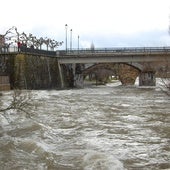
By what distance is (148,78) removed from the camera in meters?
101

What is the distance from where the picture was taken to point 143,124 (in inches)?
1113

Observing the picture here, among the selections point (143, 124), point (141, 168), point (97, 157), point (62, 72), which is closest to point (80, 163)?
point (97, 157)

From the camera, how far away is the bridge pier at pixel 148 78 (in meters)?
99.9

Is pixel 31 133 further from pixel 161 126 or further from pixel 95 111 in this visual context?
pixel 95 111

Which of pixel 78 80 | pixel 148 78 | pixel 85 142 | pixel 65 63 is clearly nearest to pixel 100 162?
pixel 85 142

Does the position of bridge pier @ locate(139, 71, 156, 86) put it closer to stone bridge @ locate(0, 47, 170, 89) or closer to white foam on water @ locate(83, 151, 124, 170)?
stone bridge @ locate(0, 47, 170, 89)

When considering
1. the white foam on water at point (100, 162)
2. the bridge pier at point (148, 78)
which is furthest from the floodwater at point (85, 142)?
the bridge pier at point (148, 78)

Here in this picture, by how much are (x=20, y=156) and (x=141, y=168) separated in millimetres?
4844

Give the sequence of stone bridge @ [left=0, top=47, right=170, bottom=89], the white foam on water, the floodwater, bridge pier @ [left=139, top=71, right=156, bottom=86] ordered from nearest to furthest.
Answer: the white foam on water < the floodwater < stone bridge @ [left=0, top=47, right=170, bottom=89] < bridge pier @ [left=139, top=71, right=156, bottom=86]

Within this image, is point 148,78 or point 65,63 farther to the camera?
point 148,78

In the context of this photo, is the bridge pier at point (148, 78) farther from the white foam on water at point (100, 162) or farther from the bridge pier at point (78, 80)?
the white foam on water at point (100, 162)

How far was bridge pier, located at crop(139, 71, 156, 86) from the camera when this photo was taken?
99.9m

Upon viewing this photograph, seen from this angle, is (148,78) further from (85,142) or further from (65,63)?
(85,142)

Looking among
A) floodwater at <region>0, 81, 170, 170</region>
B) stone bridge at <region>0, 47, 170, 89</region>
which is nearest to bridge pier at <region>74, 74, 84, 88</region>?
stone bridge at <region>0, 47, 170, 89</region>
